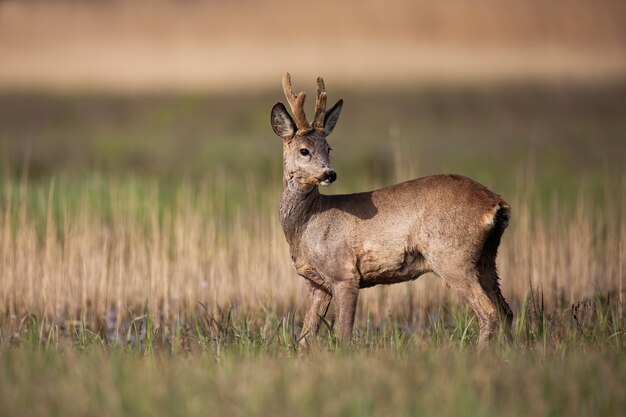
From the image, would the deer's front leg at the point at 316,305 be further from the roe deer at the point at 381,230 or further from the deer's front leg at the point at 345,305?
the deer's front leg at the point at 345,305

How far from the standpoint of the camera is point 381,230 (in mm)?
8258

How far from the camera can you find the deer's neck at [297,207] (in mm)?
8422

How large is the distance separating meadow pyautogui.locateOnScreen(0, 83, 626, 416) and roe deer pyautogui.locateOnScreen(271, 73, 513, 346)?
38 cm

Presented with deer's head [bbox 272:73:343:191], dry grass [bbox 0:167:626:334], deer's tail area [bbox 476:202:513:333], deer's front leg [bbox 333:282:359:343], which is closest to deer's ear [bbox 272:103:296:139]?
deer's head [bbox 272:73:343:191]

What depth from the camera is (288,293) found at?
11102 mm

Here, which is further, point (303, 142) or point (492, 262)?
point (492, 262)

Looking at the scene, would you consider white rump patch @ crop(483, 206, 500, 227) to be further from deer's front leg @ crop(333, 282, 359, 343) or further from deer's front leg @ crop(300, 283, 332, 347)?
deer's front leg @ crop(300, 283, 332, 347)

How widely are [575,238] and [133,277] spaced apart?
493 cm

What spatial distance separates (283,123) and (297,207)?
697 mm

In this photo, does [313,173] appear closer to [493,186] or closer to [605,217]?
[605,217]

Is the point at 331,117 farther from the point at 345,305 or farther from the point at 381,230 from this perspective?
the point at 345,305

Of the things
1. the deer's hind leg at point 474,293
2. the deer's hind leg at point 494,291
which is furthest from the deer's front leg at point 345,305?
the deer's hind leg at point 494,291

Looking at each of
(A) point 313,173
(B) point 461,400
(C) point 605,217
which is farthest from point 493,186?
(B) point 461,400

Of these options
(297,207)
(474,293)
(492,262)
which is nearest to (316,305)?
(297,207)
